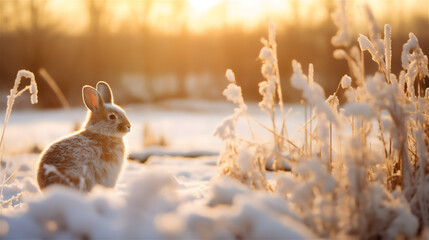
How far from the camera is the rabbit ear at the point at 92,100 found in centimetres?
375

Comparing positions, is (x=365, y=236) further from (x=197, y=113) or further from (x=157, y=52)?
(x=157, y=52)

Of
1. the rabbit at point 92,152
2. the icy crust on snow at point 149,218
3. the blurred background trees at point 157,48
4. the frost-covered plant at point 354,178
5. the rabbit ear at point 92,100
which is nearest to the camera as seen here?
the icy crust on snow at point 149,218

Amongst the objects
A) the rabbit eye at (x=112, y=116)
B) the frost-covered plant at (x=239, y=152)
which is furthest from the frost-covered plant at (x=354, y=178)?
the rabbit eye at (x=112, y=116)

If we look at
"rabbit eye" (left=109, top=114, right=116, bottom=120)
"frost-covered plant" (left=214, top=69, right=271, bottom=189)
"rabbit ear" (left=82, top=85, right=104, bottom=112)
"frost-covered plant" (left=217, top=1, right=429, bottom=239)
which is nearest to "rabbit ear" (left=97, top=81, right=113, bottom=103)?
"rabbit ear" (left=82, top=85, right=104, bottom=112)

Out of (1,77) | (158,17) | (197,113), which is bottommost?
(197,113)

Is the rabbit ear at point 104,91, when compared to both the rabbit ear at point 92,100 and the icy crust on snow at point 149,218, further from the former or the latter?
the icy crust on snow at point 149,218

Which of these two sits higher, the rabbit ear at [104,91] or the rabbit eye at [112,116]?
the rabbit ear at [104,91]

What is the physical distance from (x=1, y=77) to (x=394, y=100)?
66.3ft

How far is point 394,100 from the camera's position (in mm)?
1890

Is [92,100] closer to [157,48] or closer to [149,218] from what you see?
[149,218]

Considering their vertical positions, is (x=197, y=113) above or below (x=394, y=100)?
below

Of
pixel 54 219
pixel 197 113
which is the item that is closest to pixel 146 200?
pixel 54 219

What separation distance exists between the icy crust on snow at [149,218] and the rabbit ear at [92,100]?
2.10m

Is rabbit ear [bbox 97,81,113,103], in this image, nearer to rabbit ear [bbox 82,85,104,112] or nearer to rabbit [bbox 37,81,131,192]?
rabbit [bbox 37,81,131,192]
